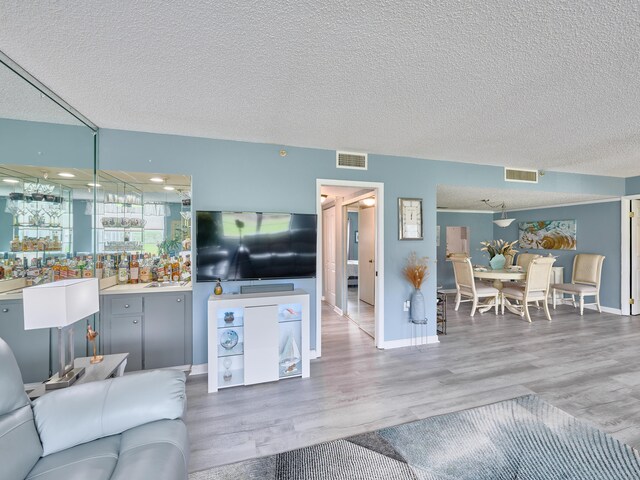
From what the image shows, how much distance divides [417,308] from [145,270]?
324 centimetres

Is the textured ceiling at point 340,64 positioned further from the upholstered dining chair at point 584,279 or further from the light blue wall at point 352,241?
the light blue wall at point 352,241

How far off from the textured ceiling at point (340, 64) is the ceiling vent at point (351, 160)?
1.79 feet

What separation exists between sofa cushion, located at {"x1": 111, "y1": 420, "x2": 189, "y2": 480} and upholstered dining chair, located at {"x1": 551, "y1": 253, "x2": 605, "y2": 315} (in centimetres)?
660

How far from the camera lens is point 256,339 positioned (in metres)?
2.73

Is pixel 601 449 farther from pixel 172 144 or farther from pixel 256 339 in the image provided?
pixel 172 144

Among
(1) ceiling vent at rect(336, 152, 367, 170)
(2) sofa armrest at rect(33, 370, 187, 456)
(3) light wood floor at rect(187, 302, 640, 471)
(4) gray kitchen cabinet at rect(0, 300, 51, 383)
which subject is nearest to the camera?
(2) sofa armrest at rect(33, 370, 187, 456)

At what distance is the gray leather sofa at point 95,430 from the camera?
115 cm

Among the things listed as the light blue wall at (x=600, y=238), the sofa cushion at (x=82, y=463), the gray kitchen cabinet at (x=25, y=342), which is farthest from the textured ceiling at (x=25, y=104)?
the light blue wall at (x=600, y=238)

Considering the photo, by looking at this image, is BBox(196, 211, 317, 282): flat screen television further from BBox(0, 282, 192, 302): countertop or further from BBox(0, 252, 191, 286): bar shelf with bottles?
BBox(0, 252, 191, 286): bar shelf with bottles

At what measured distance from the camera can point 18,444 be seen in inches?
46.5

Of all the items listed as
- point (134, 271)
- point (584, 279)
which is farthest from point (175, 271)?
point (584, 279)

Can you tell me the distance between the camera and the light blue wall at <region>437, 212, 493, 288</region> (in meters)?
7.73

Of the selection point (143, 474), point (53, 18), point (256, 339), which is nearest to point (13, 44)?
point (53, 18)

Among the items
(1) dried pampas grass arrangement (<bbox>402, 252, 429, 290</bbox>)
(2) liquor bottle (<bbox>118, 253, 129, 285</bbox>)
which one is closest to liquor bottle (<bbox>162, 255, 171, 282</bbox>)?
(2) liquor bottle (<bbox>118, 253, 129, 285</bbox>)
